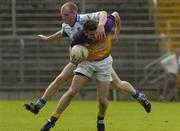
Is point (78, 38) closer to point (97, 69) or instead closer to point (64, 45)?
point (97, 69)

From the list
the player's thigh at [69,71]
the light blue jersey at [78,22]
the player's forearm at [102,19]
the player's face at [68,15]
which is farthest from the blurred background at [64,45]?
the player's forearm at [102,19]

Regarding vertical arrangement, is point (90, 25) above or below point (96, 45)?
above

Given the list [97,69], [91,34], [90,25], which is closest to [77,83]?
[97,69]

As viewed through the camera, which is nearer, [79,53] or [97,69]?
[79,53]

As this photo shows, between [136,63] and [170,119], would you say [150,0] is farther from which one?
[170,119]

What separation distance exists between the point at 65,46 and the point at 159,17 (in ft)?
13.1

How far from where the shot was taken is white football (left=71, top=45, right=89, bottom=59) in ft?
37.6

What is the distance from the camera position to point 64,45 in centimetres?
2769

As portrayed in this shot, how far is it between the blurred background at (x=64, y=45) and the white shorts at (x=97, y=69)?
14191mm

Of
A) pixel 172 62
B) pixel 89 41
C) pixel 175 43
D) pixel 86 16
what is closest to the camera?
pixel 89 41

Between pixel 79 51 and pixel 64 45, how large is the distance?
16259 mm

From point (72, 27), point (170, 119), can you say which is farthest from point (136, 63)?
point (72, 27)

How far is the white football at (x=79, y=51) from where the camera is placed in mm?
11453

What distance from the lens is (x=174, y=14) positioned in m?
29.3
